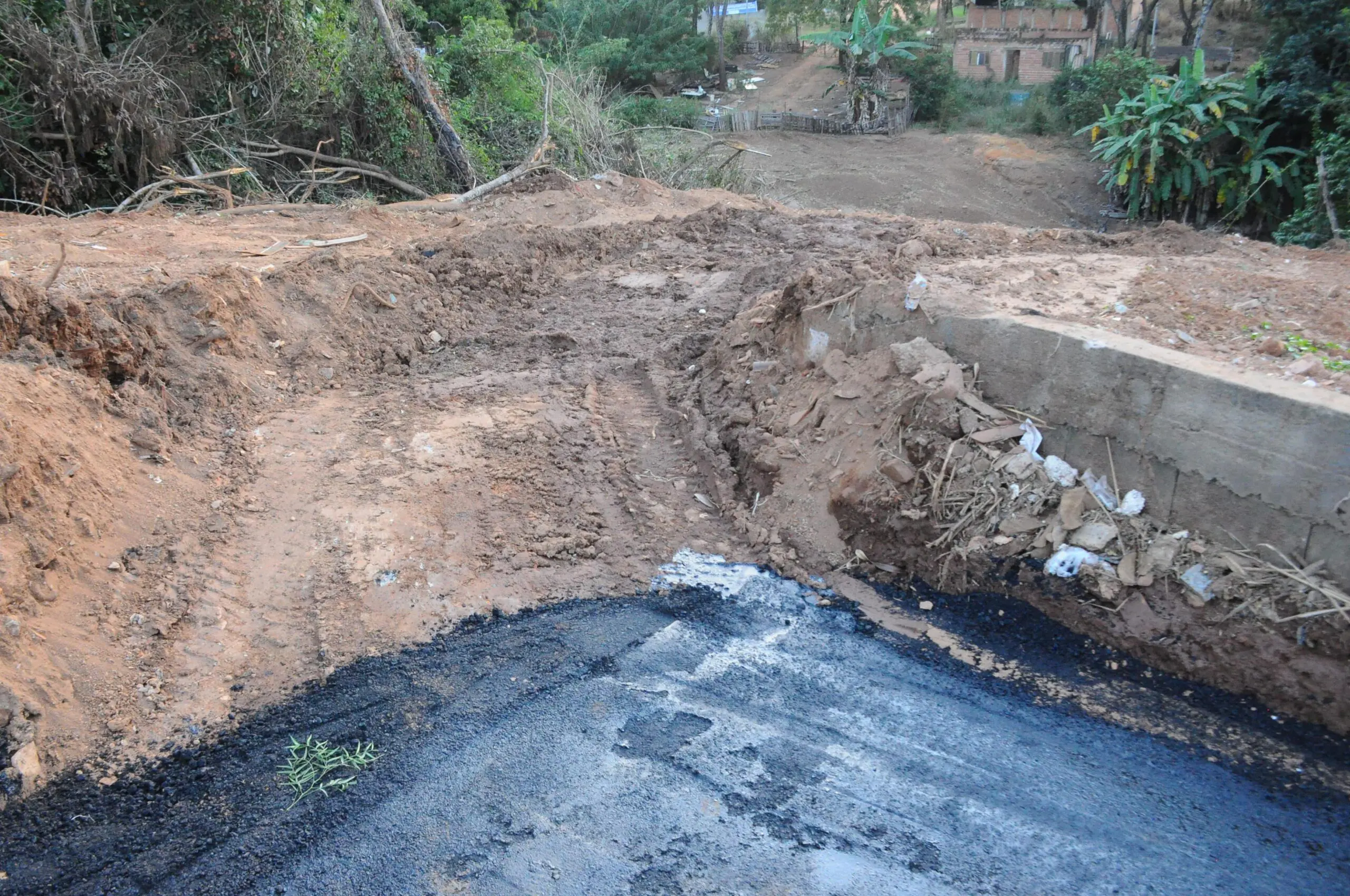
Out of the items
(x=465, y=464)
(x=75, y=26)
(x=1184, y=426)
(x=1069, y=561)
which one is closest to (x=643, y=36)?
(x=75, y=26)

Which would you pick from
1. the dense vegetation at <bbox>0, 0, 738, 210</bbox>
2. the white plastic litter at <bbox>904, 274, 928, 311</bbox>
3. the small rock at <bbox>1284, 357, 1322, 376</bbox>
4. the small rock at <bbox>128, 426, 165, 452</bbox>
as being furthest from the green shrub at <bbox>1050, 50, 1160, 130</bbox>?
the small rock at <bbox>128, 426, 165, 452</bbox>

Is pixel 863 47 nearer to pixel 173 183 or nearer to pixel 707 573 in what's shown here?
pixel 173 183

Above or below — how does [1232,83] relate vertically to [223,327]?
above

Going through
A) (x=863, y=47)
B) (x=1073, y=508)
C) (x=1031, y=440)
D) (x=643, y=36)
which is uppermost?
(x=643, y=36)

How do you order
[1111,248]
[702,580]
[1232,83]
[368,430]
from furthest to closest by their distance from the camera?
[1232,83], [1111,248], [368,430], [702,580]

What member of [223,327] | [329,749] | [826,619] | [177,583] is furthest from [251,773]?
[223,327]

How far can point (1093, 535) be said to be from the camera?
4.86m

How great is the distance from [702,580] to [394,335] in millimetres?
3863

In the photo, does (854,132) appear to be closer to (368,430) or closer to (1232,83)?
(1232,83)

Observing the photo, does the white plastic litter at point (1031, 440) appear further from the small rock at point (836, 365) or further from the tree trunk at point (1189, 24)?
the tree trunk at point (1189, 24)

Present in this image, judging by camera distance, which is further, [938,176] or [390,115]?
[938,176]

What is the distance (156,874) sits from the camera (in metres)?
3.61

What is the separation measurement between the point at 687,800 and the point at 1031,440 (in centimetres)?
287

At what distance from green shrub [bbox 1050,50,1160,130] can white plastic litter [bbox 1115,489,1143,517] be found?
16.3 metres
